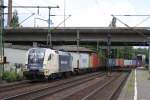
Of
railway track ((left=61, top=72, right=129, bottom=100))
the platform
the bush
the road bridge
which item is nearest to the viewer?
the platform

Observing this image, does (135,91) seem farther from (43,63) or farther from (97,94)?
(43,63)

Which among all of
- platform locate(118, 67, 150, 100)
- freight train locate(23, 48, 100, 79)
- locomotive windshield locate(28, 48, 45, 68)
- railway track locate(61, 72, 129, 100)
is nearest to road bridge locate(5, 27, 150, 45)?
freight train locate(23, 48, 100, 79)

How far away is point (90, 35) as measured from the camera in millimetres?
82125

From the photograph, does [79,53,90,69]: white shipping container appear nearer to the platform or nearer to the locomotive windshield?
the locomotive windshield

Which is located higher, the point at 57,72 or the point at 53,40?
the point at 53,40

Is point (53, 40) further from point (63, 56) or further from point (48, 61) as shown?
point (48, 61)

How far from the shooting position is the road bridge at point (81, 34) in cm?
7838

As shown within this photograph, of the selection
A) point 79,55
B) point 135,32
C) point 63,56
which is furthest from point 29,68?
point 135,32

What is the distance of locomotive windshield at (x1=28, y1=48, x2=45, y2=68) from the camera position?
1542 inches

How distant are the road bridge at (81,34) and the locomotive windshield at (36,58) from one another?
38128mm

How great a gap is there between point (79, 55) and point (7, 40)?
2529 centimetres

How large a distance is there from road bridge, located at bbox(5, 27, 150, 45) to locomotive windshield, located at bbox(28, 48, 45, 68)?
125ft

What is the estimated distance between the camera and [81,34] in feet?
270

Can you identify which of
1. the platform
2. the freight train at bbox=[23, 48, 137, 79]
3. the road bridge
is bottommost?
the platform
